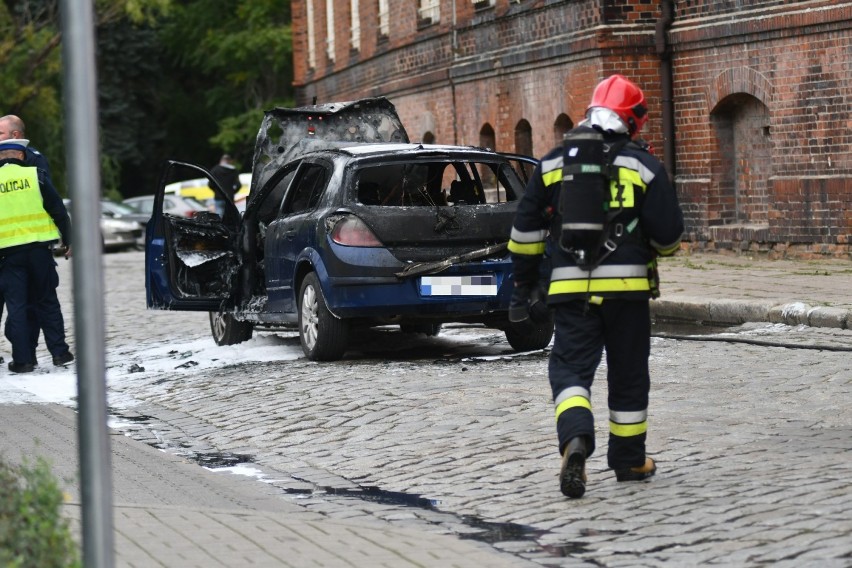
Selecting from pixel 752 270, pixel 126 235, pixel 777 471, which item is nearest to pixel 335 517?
pixel 777 471

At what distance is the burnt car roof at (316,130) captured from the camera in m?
14.6

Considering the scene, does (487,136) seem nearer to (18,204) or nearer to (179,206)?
(179,206)

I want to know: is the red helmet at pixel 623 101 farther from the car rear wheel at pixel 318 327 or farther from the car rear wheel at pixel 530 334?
the car rear wheel at pixel 530 334

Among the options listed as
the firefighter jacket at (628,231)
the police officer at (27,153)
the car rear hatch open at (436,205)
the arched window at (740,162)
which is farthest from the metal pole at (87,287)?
the arched window at (740,162)

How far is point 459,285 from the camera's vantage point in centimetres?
1155

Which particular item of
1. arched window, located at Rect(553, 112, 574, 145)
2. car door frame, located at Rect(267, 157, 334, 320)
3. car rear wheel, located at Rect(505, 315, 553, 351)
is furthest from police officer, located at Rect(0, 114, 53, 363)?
arched window, located at Rect(553, 112, 574, 145)

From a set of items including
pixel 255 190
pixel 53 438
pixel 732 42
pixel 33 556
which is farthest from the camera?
pixel 732 42

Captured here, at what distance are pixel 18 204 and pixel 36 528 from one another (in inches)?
323

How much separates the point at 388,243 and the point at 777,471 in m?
4.94

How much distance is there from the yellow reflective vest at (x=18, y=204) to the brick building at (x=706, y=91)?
9601 millimetres

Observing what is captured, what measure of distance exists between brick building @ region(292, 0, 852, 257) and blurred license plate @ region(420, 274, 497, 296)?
320 inches

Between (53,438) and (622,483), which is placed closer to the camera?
(622,483)

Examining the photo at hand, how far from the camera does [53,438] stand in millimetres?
8891

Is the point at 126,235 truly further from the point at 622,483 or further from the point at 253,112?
the point at 622,483
